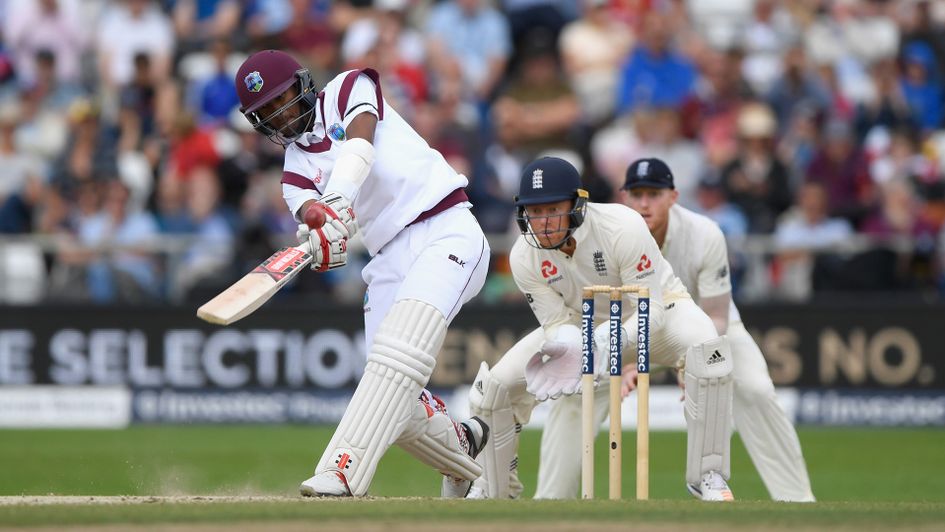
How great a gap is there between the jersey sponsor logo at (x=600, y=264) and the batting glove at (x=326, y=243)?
140cm

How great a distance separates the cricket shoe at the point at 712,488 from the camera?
23.4 ft

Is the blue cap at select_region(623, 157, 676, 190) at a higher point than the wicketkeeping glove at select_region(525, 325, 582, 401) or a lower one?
higher

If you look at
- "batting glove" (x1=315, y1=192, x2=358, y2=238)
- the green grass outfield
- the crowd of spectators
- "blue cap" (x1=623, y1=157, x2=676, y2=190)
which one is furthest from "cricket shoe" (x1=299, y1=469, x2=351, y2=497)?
the crowd of spectators

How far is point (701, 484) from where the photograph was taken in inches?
285

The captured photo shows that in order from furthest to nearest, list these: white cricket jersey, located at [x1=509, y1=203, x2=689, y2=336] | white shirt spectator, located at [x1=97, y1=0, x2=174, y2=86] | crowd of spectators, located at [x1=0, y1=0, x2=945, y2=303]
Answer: white shirt spectator, located at [x1=97, y1=0, x2=174, y2=86] < crowd of spectators, located at [x1=0, y1=0, x2=945, y2=303] < white cricket jersey, located at [x1=509, y1=203, x2=689, y2=336]

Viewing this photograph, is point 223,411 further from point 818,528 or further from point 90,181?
point 818,528

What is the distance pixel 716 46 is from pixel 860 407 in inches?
178

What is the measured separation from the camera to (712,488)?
23.6 ft

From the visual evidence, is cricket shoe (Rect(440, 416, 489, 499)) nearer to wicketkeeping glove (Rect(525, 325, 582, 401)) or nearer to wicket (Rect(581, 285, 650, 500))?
wicketkeeping glove (Rect(525, 325, 582, 401))

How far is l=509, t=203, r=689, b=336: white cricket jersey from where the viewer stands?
7047 mm

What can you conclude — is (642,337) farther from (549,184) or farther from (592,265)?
(549,184)

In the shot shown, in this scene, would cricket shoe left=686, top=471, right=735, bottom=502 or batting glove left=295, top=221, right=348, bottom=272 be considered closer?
batting glove left=295, top=221, right=348, bottom=272

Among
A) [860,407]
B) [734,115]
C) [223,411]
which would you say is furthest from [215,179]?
[860,407]

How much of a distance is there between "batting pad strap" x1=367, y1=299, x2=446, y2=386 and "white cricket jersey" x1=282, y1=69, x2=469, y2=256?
0.45 meters
